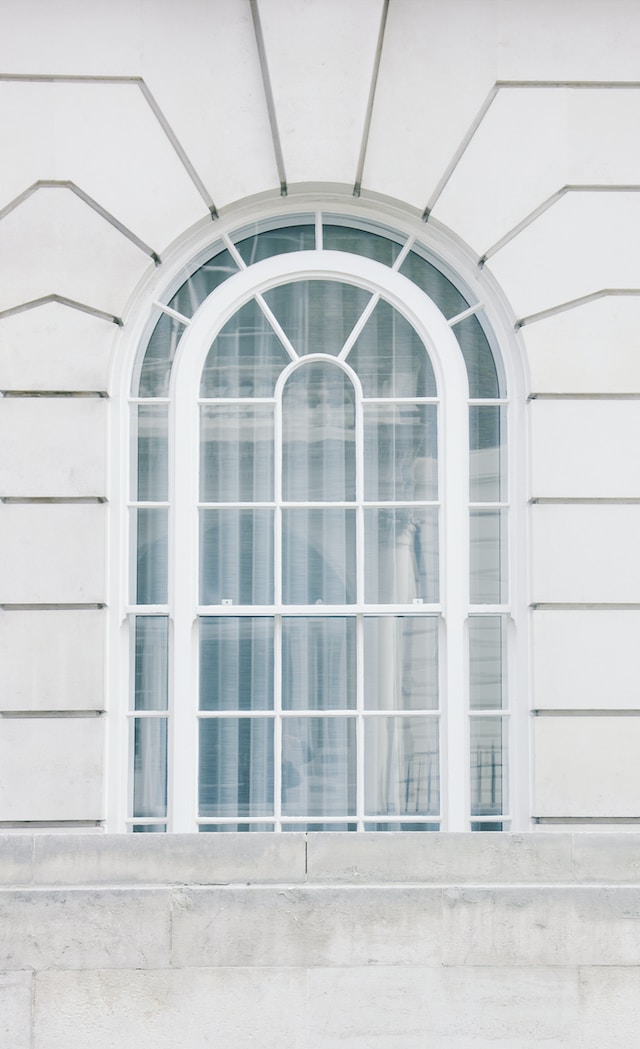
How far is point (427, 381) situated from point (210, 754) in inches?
125

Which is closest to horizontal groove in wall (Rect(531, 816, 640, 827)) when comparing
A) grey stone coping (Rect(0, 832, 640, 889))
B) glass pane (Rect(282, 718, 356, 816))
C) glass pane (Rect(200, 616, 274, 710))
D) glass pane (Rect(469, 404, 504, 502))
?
grey stone coping (Rect(0, 832, 640, 889))

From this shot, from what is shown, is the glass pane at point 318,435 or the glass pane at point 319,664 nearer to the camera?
the glass pane at point 319,664

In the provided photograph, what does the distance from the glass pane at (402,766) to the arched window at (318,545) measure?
0.02m

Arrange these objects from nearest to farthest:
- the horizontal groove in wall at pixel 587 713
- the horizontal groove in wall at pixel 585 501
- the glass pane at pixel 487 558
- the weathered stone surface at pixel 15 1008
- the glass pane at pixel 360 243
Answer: the weathered stone surface at pixel 15 1008
the horizontal groove in wall at pixel 587 713
the horizontal groove in wall at pixel 585 501
the glass pane at pixel 487 558
the glass pane at pixel 360 243

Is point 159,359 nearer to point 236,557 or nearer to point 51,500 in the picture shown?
point 51,500

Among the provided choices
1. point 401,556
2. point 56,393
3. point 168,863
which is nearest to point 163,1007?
point 168,863

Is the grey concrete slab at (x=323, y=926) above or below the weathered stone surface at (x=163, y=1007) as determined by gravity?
above

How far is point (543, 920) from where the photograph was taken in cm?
697

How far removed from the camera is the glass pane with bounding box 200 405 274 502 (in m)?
8.05

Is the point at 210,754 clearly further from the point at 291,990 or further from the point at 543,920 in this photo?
the point at 543,920

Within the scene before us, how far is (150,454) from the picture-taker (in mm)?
8047

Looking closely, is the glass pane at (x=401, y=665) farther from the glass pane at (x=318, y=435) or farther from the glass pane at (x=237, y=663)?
the glass pane at (x=318, y=435)

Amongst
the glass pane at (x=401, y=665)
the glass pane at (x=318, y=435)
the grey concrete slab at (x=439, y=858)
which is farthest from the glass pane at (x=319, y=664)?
the grey concrete slab at (x=439, y=858)

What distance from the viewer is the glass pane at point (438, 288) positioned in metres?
8.20
